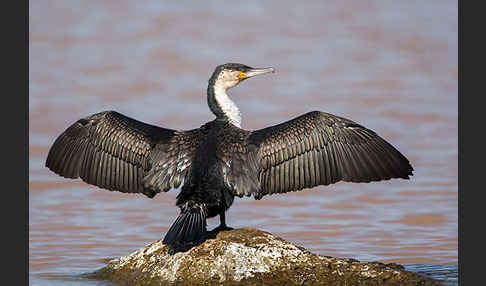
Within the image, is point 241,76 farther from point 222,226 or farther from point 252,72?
point 222,226

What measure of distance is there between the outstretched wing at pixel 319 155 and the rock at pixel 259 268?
3.14 ft

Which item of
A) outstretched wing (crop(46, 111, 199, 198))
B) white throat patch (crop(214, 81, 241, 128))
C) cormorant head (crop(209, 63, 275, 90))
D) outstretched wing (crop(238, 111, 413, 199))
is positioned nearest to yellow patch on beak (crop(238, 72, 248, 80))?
cormorant head (crop(209, 63, 275, 90))

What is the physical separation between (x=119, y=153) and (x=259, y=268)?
229cm

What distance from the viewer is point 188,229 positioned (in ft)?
32.4

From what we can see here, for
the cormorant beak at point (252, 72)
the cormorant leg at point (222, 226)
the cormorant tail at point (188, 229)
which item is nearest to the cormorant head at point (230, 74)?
the cormorant beak at point (252, 72)

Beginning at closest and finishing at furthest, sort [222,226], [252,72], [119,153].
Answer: [222,226], [119,153], [252,72]

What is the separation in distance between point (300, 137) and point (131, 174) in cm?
185

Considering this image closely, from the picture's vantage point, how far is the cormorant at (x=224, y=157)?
1041cm

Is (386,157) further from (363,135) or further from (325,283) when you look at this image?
(325,283)

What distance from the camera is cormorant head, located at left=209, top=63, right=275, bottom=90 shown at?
11.7 meters

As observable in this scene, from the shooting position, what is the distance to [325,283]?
9.70 m

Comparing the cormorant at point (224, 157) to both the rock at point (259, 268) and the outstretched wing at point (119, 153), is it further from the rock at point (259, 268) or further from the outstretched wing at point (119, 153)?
the rock at point (259, 268)

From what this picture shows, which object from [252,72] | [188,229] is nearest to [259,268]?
[188,229]

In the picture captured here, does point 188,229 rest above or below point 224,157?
below
